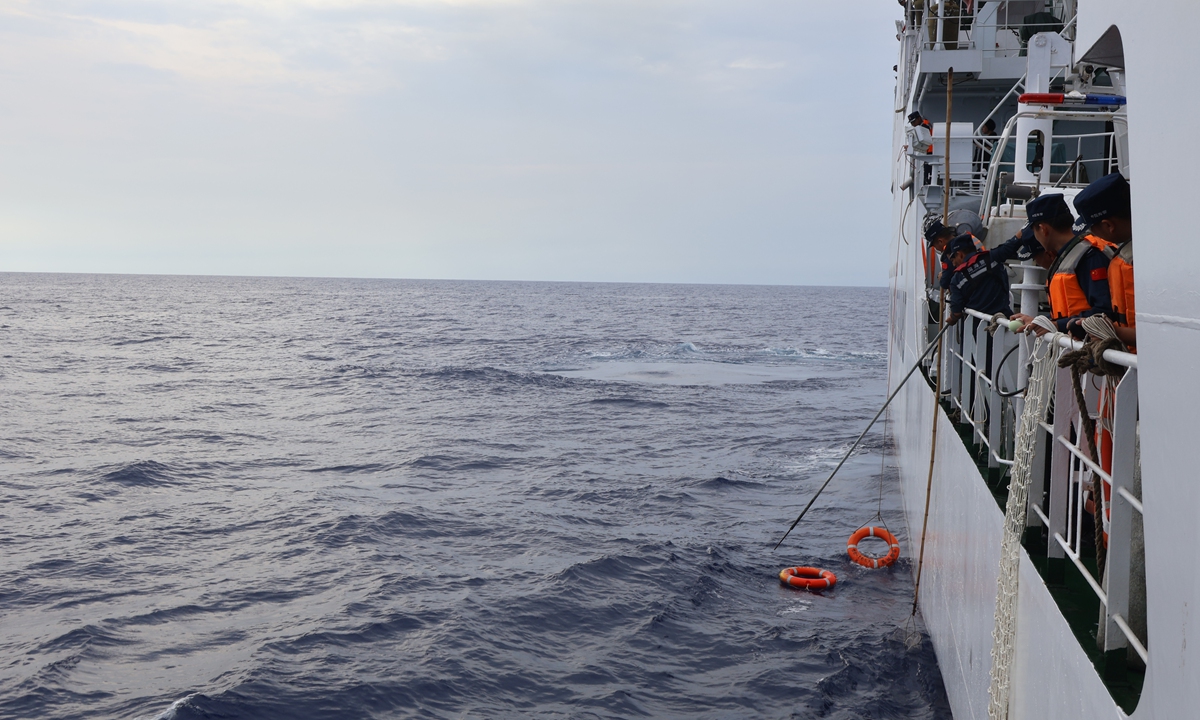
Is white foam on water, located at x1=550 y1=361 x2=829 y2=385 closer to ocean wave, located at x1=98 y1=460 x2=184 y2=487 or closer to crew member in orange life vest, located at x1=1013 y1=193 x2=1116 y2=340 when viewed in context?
ocean wave, located at x1=98 y1=460 x2=184 y2=487

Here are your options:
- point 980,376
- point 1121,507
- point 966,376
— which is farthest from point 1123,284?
point 966,376

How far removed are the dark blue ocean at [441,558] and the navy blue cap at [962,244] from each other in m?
4.28

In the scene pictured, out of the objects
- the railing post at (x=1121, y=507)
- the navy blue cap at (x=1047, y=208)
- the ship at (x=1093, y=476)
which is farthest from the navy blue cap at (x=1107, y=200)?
the navy blue cap at (x=1047, y=208)

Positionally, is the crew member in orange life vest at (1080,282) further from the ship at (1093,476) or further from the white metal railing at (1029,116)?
the white metal railing at (1029,116)

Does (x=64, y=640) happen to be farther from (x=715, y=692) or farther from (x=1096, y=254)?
(x=1096, y=254)

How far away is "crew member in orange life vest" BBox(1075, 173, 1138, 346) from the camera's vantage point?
351cm

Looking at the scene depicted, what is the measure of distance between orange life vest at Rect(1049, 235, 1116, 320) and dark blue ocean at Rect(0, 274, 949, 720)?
5.21 meters

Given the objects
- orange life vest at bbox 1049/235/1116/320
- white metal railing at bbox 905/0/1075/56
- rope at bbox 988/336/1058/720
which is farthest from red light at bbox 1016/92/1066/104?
white metal railing at bbox 905/0/1075/56

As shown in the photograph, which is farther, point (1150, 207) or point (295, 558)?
point (295, 558)

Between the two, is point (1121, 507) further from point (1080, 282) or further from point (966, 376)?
point (966, 376)

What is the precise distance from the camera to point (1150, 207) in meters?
2.57

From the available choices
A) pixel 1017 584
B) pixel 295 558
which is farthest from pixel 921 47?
pixel 295 558

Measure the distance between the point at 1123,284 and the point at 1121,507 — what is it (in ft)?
3.76

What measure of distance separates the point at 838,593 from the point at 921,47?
8715mm
